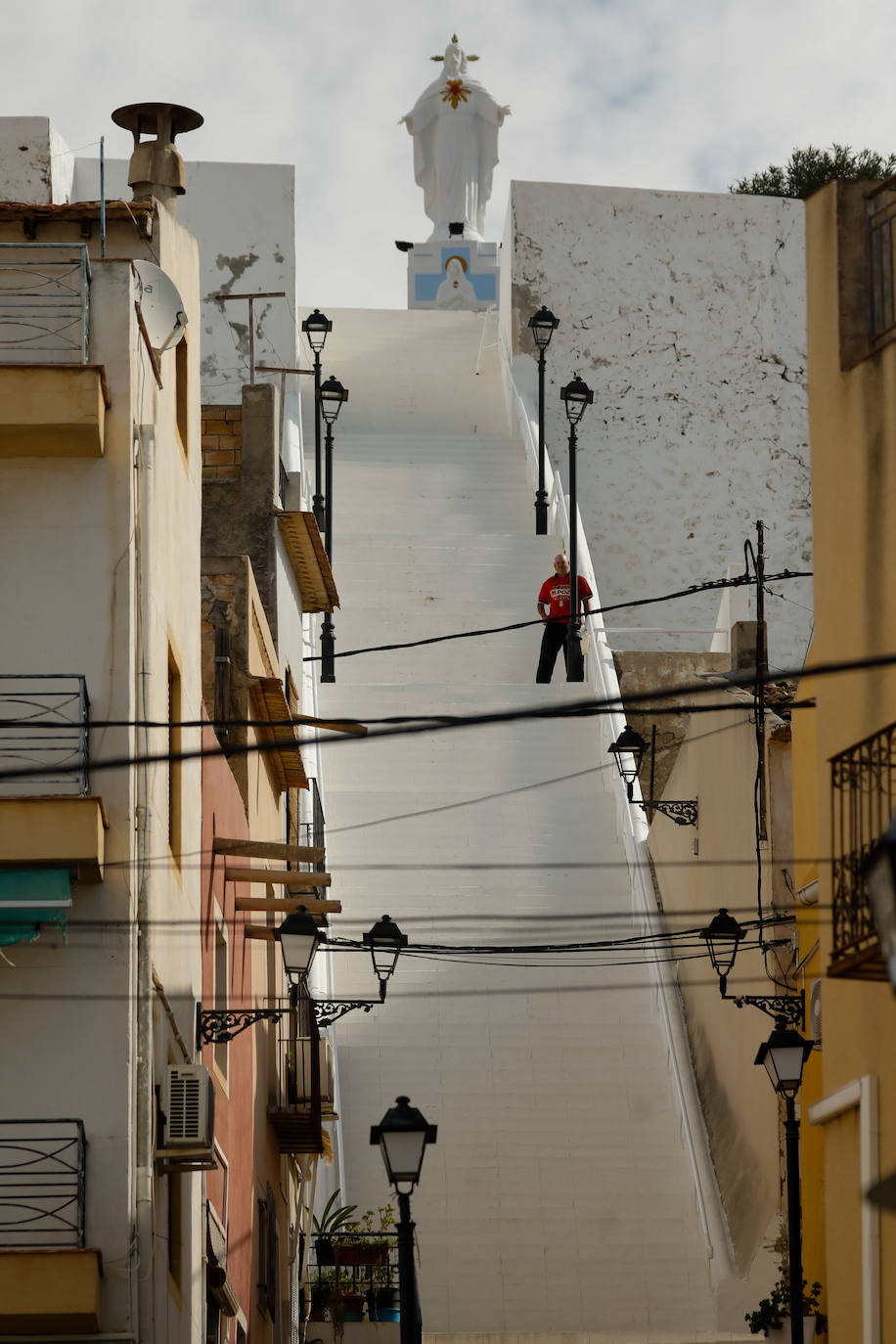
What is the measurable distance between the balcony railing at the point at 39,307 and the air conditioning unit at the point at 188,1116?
352cm

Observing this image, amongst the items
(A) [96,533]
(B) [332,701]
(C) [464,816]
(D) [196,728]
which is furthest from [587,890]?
(A) [96,533]

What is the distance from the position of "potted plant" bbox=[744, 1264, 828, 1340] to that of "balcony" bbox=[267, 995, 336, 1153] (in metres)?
3.29

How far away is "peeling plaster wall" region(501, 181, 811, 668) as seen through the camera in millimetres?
36125

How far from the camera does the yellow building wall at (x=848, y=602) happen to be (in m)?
10.8

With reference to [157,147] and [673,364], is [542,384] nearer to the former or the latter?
[673,364]

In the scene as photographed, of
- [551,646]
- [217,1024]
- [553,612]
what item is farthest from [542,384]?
[217,1024]

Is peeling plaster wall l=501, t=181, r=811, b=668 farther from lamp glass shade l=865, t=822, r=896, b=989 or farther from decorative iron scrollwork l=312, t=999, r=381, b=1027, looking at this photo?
lamp glass shade l=865, t=822, r=896, b=989

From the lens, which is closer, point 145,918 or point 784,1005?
point 145,918

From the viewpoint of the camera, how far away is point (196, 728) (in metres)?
13.5

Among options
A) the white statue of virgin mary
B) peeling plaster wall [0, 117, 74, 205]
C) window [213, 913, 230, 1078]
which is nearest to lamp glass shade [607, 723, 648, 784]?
window [213, 913, 230, 1078]

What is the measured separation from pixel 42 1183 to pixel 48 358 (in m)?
4.04

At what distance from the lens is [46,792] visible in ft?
36.8

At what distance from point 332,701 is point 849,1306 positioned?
48.7ft

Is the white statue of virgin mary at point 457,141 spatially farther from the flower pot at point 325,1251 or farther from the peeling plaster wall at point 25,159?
the flower pot at point 325,1251
